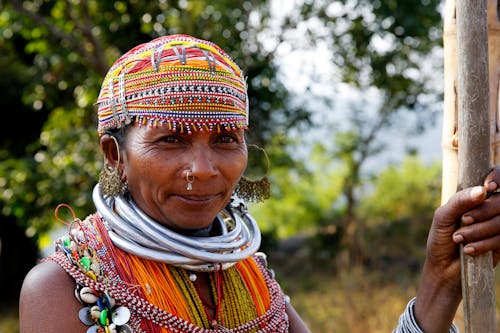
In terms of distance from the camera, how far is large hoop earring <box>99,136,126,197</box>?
2.04 m

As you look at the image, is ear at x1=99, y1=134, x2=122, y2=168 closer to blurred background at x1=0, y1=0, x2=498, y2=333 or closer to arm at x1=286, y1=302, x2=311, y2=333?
arm at x1=286, y1=302, x2=311, y2=333

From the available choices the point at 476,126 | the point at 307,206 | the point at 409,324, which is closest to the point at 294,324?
the point at 409,324

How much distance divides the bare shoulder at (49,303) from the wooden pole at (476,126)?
1.16 metres

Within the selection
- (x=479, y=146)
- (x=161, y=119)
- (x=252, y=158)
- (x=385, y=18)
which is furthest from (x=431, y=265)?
(x=385, y=18)

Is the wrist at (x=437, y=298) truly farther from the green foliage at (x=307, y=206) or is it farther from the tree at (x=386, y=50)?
the green foliage at (x=307, y=206)

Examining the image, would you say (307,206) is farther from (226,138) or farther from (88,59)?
(226,138)

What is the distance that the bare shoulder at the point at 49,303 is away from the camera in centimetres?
181

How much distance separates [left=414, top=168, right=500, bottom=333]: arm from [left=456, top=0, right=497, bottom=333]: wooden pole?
0.05 meters

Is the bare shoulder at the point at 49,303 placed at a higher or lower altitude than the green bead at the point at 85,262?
lower

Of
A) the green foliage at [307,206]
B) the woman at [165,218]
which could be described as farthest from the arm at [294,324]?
the green foliage at [307,206]

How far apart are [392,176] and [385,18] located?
24.8 feet

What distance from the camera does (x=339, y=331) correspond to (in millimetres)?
7535

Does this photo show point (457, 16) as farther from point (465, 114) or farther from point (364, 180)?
point (364, 180)

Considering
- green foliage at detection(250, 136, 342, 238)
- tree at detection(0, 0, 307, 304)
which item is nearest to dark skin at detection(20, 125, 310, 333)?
tree at detection(0, 0, 307, 304)
